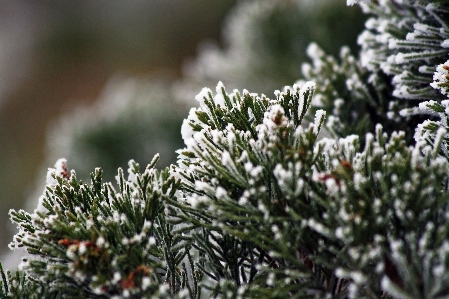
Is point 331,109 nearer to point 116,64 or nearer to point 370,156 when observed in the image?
point 370,156

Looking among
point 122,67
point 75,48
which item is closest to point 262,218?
point 122,67

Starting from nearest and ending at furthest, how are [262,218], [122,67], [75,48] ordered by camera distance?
[262,218]
[122,67]
[75,48]

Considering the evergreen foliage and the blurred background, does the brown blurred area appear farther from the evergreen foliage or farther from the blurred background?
the evergreen foliage

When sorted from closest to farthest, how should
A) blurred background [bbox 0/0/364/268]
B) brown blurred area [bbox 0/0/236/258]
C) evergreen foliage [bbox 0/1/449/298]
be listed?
1. evergreen foliage [bbox 0/1/449/298]
2. blurred background [bbox 0/0/364/268]
3. brown blurred area [bbox 0/0/236/258]

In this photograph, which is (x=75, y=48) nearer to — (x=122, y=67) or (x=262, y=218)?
(x=122, y=67)

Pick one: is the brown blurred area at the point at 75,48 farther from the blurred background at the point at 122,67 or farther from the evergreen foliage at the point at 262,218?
the evergreen foliage at the point at 262,218

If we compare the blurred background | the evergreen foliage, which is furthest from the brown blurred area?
the evergreen foliage

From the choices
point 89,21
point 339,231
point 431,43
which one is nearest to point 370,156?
point 339,231
